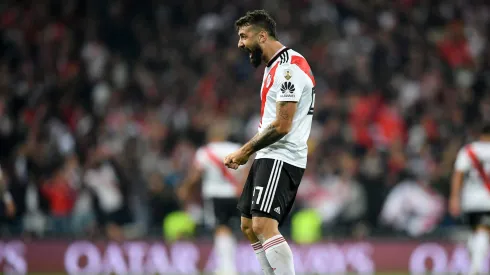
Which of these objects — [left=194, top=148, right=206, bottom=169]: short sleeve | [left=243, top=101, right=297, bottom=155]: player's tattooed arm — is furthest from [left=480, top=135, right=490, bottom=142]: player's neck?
[left=243, top=101, right=297, bottom=155]: player's tattooed arm

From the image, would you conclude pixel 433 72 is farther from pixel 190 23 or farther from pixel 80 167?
pixel 80 167

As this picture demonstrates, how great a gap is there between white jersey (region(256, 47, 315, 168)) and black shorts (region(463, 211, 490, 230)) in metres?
4.94

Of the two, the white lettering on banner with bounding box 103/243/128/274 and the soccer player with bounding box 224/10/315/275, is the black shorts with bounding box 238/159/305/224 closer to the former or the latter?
the soccer player with bounding box 224/10/315/275

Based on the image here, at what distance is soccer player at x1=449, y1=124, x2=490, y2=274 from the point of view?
1112 centimetres

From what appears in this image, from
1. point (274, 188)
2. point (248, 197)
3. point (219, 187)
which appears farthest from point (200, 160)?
point (274, 188)

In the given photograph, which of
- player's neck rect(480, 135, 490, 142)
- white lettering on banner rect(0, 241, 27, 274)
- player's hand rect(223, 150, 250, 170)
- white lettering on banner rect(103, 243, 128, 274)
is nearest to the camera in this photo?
player's hand rect(223, 150, 250, 170)

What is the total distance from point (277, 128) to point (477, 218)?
215 inches

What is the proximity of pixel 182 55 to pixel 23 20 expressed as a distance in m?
3.33

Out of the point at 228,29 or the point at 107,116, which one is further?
the point at 228,29

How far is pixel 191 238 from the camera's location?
1502cm

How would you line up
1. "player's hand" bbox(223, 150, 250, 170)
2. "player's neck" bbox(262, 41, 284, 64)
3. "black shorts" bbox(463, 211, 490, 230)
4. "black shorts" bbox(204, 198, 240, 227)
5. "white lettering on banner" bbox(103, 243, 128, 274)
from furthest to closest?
"white lettering on banner" bbox(103, 243, 128, 274), "black shorts" bbox(204, 198, 240, 227), "black shorts" bbox(463, 211, 490, 230), "player's neck" bbox(262, 41, 284, 64), "player's hand" bbox(223, 150, 250, 170)

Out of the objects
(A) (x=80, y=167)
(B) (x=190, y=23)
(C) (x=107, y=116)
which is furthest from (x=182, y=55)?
(A) (x=80, y=167)

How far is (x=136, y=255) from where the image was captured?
48.9 ft

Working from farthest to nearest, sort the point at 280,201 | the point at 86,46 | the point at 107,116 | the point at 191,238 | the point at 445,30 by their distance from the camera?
the point at 445,30
the point at 86,46
the point at 107,116
the point at 191,238
the point at 280,201
